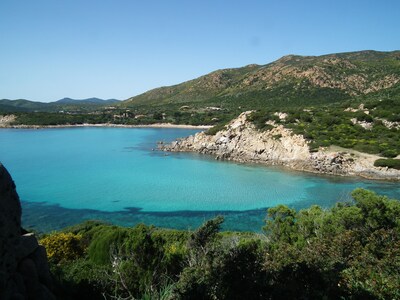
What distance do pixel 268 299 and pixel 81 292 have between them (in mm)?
4360

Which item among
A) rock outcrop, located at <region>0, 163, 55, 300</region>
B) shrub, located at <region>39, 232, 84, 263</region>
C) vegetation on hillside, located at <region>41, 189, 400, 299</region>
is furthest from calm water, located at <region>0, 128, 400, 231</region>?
rock outcrop, located at <region>0, 163, 55, 300</region>

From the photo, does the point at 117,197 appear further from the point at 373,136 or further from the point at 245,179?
the point at 373,136

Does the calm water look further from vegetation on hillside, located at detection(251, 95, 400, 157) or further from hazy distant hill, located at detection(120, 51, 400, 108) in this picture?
hazy distant hill, located at detection(120, 51, 400, 108)

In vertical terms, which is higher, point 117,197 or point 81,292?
point 81,292

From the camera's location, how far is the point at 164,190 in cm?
3316

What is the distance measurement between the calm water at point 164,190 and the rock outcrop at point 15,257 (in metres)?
16.6

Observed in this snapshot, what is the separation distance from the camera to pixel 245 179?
3712 centimetres

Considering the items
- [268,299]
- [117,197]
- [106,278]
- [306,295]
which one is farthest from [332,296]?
[117,197]

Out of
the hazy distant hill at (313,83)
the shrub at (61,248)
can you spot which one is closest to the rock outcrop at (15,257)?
the shrub at (61,248)

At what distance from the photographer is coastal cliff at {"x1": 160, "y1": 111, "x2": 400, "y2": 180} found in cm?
3828

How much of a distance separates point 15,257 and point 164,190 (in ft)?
89.7

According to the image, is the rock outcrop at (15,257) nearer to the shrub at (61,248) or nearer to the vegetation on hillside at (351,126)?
the shrub at (61,248)

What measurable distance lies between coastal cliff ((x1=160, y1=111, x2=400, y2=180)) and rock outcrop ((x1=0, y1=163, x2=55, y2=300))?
120ft

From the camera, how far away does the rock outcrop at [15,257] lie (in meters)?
5.47
